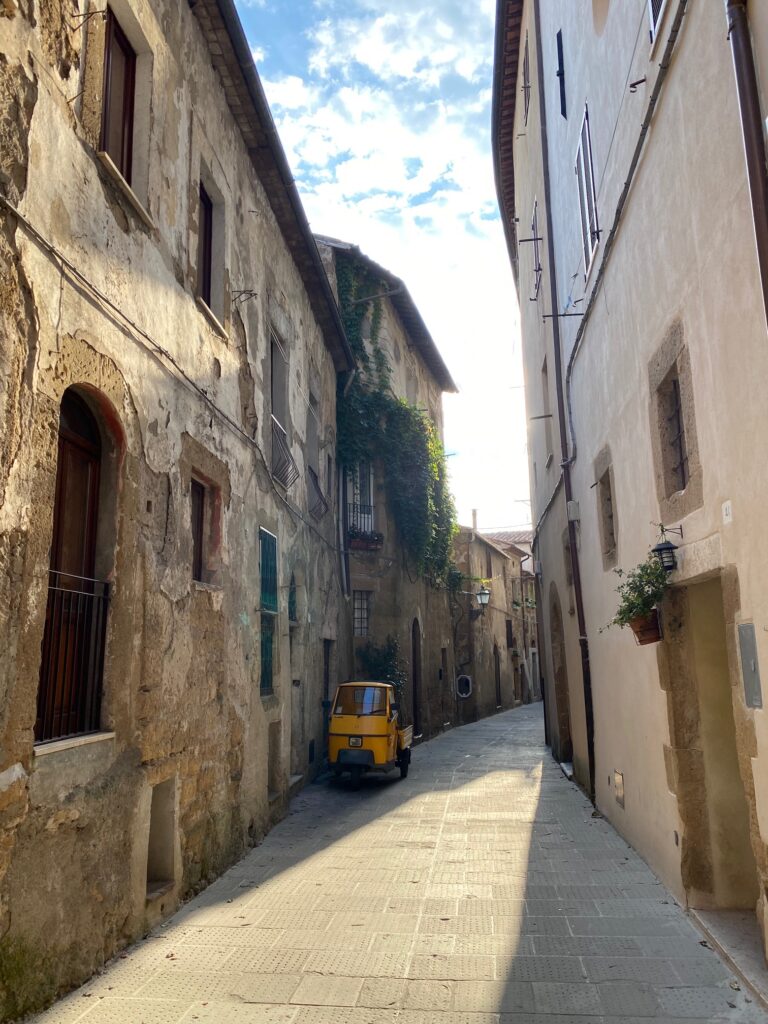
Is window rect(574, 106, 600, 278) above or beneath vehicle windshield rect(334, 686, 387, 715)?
above

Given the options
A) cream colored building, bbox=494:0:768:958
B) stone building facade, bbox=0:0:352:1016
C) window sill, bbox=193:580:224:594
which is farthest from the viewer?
window sill, bbox=193:580:224:594

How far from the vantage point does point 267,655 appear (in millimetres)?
9258

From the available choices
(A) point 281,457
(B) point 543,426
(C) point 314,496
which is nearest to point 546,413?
(B) point 543,426

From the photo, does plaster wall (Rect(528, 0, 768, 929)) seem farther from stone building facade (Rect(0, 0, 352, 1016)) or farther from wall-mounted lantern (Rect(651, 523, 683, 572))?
stone building facade (Rect(0, 0, 352, 1016))

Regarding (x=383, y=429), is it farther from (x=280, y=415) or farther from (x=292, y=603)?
(x=292, y=603)

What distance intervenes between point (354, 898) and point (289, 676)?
441 cm

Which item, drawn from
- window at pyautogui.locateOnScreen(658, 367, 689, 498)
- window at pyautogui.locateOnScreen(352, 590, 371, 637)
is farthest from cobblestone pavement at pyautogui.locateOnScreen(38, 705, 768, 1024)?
window at pyautogui.locateOnScreen(352, 590, 371, 637)

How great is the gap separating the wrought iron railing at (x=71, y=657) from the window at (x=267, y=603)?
3.79 m

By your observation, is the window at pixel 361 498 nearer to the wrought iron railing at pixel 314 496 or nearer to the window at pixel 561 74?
the wrought iron railing at pixel 314 496

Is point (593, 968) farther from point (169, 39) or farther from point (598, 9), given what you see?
point (598, 9)

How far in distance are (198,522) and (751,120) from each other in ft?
17.1

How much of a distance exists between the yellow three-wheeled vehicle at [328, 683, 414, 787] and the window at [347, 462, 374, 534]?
5.42 meters

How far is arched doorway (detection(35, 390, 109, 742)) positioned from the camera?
471 cm

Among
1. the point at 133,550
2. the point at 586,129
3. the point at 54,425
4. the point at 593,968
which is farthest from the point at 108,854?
the point at 586,129
